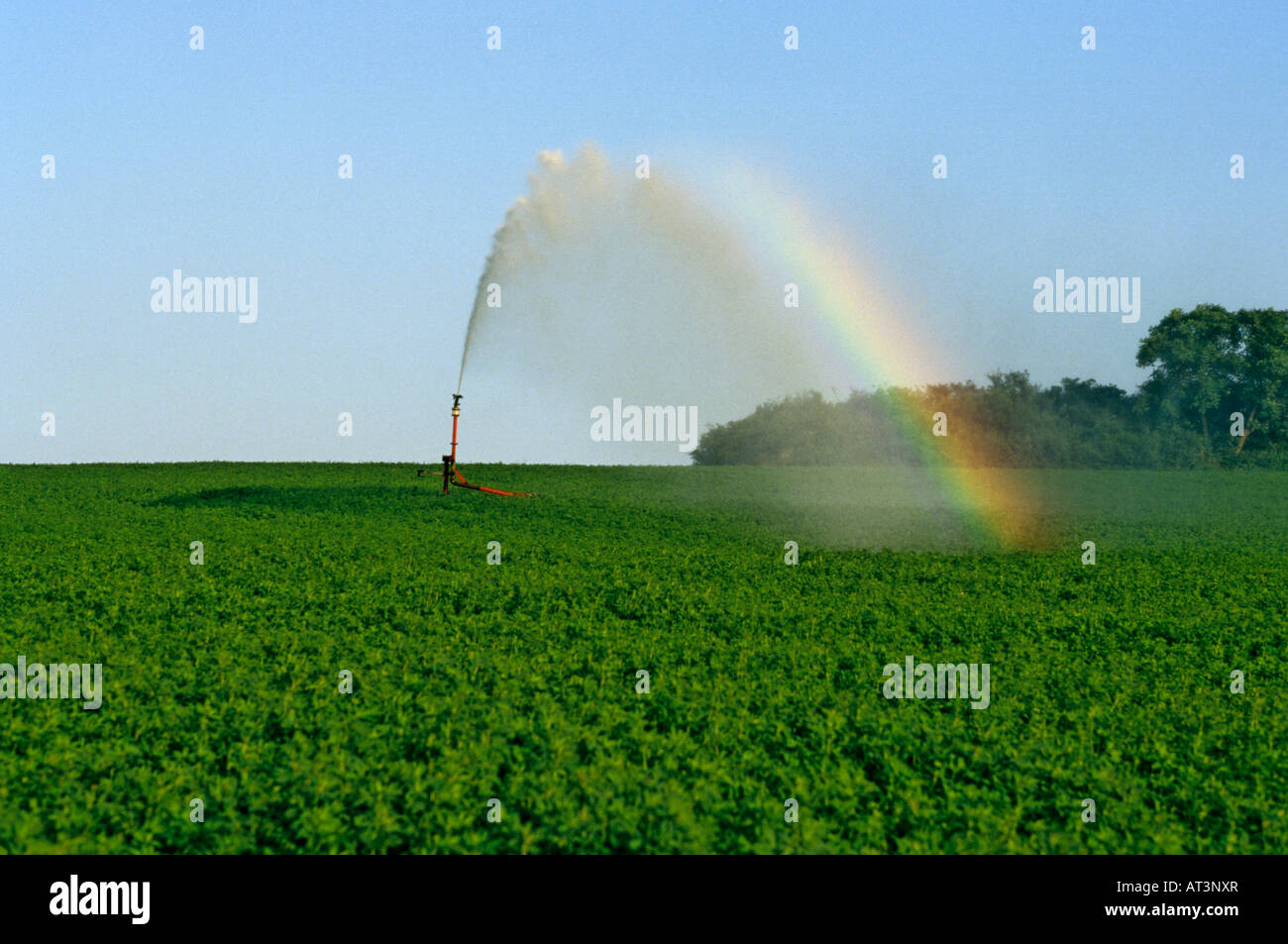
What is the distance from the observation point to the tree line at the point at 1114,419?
79750mm

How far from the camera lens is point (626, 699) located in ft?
44.4

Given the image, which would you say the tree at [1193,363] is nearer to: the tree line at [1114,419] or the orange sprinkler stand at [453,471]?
the tree line at [1114,419]

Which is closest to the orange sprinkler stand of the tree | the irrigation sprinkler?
the irrigation sprinkler

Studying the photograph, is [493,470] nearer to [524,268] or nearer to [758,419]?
[524,268]

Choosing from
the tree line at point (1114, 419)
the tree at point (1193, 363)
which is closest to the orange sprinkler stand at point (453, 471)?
the tree line at point (1114, 419)

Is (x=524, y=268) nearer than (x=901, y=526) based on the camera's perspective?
Yes

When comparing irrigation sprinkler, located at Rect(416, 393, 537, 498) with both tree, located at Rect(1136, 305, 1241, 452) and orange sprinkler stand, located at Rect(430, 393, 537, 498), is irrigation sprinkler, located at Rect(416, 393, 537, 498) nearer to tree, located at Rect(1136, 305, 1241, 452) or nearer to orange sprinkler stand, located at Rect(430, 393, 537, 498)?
orange sprinkler stand, located at Rect(430, 393, 537, 498)

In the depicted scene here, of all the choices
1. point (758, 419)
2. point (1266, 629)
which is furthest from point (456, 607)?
point (758, 419)

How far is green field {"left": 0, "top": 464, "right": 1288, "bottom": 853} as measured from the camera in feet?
32.7

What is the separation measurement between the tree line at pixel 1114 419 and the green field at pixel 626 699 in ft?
172
